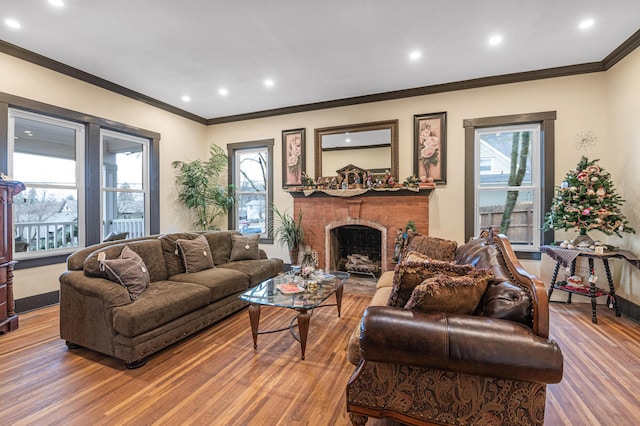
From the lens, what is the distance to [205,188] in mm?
5438

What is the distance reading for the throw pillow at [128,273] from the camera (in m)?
2.43

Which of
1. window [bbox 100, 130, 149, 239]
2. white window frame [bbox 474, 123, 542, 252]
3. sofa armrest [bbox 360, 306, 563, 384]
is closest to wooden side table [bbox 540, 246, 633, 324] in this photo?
white window frame [bbox 474, 123, 542, 252]

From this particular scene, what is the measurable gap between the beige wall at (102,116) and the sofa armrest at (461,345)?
14.0 ft

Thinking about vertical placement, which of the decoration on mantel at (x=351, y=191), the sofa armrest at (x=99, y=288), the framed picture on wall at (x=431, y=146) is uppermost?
the framed picture on wall at (x=431, y=146)

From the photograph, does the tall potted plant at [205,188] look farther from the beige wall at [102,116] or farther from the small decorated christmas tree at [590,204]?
the small decorated christmas tree at [590,204]

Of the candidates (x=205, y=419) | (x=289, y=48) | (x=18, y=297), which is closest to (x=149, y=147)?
(x=18, y=297)

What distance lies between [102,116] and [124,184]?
3.48 ft

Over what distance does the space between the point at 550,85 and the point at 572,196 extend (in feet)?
5.29

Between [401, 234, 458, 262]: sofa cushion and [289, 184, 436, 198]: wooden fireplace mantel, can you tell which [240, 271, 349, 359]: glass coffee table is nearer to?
[401, 234, 458, 262]: sofa cushion

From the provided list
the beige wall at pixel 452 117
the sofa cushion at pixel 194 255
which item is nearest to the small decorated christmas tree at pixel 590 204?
the beige wall at pixel 452 117

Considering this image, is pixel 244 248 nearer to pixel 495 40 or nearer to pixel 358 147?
pixel 358 147

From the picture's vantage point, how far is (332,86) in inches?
173

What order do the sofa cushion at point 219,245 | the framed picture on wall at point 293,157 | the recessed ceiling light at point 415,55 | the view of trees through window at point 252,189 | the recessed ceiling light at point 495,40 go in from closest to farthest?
the recessed ceiling light at point 495,40 → the recessed ceiling light at point 415,55 → the sofa cushion at point 219,245 → the framed picture on wall at point 293,157 → the view of trees through window at point 252,189

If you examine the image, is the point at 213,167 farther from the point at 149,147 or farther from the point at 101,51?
the point at 101,51
